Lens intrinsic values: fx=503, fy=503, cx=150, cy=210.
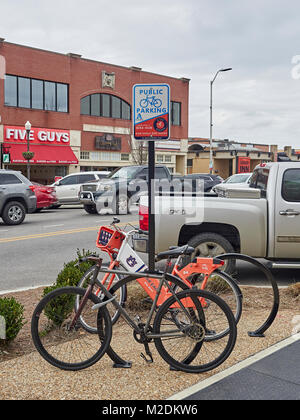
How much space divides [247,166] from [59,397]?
207 feet

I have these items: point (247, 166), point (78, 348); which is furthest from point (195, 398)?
point (247, 166)

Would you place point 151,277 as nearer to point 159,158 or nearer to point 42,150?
point 42,150

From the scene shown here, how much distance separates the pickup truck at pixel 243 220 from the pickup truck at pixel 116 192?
1167cm

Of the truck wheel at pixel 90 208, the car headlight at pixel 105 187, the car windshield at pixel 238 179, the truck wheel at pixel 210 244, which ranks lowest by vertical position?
the truck wheel at pixel 90 208

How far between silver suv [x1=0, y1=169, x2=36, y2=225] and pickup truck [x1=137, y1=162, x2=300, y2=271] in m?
10.0

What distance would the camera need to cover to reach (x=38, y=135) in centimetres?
4097

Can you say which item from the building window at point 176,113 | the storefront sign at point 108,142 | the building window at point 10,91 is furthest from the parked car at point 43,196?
the building window at point 176,113

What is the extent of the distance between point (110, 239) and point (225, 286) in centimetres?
132

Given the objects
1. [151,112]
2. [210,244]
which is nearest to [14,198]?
[210,244]

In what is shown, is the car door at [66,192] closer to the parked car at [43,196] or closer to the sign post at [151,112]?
the parked car at [43,196]

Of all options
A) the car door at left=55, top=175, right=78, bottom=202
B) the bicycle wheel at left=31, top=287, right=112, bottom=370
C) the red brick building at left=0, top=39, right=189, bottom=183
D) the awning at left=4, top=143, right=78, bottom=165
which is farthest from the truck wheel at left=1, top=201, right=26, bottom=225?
the awning at left=4, top=143, right=78, bottom=165

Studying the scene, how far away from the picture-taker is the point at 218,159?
6812 cm

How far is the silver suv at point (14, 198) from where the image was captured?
664 inches

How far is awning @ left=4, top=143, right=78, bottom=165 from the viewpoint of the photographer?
38.9 m
